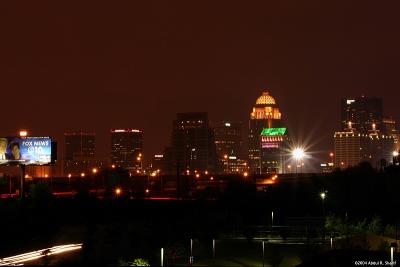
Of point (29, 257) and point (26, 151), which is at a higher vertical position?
point (26, 151)

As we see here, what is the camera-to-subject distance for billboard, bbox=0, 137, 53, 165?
99838 millimetres

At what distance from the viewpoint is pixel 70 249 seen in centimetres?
5538

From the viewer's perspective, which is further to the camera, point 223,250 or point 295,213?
point 295,213

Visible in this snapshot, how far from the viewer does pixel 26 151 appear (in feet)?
330

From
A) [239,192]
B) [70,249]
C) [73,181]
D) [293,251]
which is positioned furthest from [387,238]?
[73,181]

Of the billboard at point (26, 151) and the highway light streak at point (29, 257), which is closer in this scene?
the highway light streak at point (29, 257)

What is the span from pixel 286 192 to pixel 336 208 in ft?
40.5

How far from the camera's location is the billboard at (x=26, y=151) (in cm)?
9984

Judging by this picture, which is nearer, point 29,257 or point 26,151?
point 29,257

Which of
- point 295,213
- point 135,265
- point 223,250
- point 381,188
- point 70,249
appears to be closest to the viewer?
point 135,265

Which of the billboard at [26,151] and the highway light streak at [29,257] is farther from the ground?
the billboard at [26,151]

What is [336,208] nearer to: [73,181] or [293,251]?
[293,251]

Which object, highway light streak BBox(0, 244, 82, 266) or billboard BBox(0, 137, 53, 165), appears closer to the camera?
highway light streak BBox(0, 244, 82, 266)

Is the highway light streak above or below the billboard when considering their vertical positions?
below
